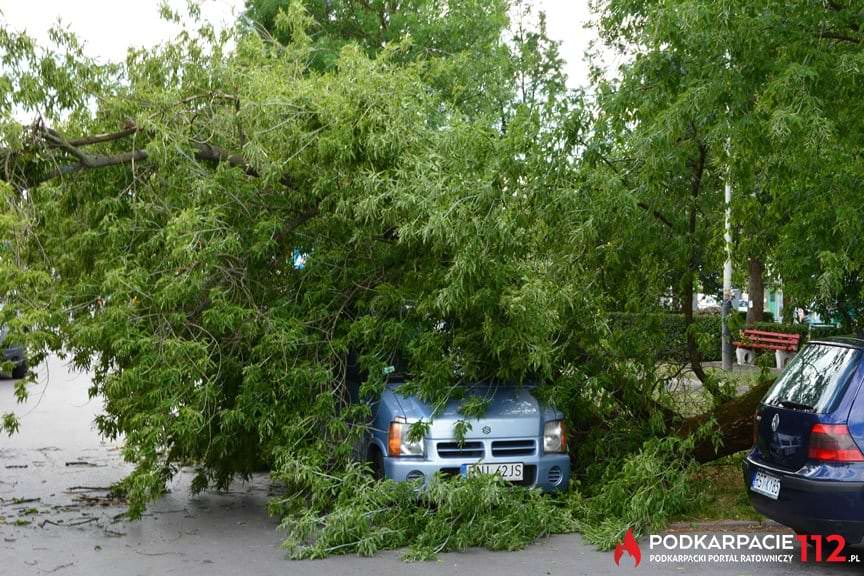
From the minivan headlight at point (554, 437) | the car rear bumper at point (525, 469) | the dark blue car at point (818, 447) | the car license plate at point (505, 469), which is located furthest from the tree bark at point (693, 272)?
the dark blue car at point (818, 447)

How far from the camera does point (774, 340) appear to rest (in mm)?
22047

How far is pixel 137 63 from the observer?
9.86 metres

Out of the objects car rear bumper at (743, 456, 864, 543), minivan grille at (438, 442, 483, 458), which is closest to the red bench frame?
minivan grille at (438, 442, 483, 458)

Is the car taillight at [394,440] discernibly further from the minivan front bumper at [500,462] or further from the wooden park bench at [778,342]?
the wooden park bench at [778,342]

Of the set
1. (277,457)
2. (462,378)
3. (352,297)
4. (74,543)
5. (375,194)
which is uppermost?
(375,194)

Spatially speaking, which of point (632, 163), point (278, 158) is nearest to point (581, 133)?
point (632, 163)

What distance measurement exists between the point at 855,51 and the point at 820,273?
187 cm

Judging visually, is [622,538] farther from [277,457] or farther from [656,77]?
[656,77]

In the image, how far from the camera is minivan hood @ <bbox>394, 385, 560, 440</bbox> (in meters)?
8.33

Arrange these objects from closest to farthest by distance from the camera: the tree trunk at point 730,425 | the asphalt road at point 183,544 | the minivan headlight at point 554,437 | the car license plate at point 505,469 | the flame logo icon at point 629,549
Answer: the asphalt road at point 183,544 → the flame logo icon at point 629,549 → the car license plate at point 505,469 → the minivan headlight at point 554,437 → the tree trunk at point 730,425

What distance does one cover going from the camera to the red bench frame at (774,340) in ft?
69.2

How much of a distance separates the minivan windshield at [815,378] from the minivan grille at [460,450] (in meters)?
2.31

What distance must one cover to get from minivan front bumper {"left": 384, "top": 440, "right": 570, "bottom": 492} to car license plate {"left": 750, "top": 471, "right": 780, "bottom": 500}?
6.13 feet

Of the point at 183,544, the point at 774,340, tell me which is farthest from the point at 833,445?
the point at 774,340
